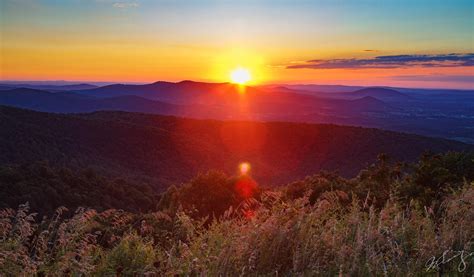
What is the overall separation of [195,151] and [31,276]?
5151 centimetres

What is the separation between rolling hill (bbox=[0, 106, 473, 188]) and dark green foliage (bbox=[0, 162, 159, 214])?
1341cm

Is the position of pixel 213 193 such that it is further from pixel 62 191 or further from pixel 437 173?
pixel 62 191

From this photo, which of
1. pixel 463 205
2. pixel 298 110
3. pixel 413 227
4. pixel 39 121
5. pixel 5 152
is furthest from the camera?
pixel 298 110

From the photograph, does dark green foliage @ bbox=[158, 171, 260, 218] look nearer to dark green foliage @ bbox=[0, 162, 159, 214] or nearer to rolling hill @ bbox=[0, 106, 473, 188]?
dark green foliage @ bbox=[0, 162, 159, 214]

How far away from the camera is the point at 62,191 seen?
2172 cm

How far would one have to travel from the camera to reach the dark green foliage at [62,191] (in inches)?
767

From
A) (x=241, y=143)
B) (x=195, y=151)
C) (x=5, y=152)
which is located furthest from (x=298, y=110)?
(x=5, y=152)

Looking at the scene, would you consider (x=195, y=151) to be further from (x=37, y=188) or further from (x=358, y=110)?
(x=358, y=110)

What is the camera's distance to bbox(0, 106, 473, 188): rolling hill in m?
43.4

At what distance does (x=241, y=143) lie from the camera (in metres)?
66.2

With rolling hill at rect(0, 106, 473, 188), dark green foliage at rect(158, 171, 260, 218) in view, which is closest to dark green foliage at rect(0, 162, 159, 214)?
dark green foliage at rect(158, 171, 260, 218)

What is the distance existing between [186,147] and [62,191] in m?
33.2

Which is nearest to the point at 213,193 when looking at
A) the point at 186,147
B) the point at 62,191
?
the point at 62,191

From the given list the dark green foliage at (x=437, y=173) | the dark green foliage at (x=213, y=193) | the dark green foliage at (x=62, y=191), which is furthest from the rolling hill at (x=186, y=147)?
the dark green foliage at (x=437, y=173)
